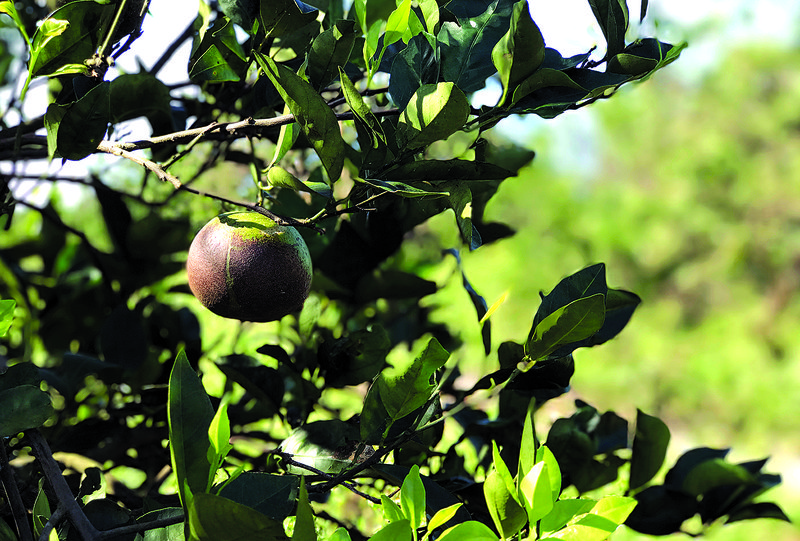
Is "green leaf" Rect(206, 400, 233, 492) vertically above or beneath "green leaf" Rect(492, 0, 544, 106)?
beneath

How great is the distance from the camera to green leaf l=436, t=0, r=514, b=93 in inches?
15.2

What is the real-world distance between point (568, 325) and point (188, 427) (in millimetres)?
206

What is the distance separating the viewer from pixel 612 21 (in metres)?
0.39

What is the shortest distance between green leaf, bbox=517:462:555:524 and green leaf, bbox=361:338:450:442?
0.23 feet

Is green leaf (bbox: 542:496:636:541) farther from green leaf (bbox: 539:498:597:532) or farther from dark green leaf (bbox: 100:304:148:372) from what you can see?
dark green leaf (bbox: 100:304:148:372)

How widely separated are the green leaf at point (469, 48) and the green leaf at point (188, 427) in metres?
0.21

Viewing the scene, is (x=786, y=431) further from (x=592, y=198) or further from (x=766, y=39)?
(x=766, y=39)

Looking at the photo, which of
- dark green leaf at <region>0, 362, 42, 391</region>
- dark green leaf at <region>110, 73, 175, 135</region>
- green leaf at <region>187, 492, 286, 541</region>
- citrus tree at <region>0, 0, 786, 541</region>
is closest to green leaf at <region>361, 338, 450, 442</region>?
citrus tree at <region>0, 0, 786, 541</region>

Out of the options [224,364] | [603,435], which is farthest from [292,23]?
[603,435]

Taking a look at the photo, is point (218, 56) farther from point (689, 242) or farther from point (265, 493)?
point (689, 242)

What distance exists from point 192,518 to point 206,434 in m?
0.05

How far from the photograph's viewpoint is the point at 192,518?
0.28 meters

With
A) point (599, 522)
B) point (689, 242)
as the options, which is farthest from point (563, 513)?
point (689, 242)

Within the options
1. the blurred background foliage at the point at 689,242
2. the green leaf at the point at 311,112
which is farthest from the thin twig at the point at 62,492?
the blurred background foliage at the point at 689,242
